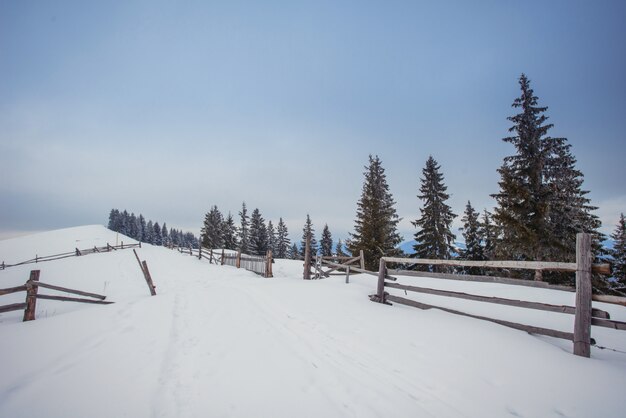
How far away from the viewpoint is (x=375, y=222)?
913 inches

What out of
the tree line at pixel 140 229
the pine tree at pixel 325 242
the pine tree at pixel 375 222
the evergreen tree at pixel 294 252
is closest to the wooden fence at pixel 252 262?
the pine tree at pixel 375 222

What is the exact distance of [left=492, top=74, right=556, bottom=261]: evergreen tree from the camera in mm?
14570

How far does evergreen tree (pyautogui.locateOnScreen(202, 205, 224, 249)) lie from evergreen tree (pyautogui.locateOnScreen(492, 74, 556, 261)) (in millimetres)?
48541

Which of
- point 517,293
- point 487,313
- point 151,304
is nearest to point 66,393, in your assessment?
point 151,304

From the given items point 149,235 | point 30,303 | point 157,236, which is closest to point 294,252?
point 30,303

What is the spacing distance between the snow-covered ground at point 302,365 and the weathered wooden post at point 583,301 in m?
0.22

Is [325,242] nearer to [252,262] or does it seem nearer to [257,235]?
[257,235]

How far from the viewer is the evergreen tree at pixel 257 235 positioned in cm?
4991

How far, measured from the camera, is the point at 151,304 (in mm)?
7781

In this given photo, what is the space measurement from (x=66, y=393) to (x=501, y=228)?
19666 millimetres

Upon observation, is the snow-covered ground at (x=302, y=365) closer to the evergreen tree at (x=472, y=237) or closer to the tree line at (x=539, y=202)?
the tree line at (x=539, y=202)

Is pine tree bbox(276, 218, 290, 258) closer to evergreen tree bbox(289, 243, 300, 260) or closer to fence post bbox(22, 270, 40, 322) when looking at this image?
evergreen tree bbox(289, 243, 300, 260)

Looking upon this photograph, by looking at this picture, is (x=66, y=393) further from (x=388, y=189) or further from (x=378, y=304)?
(x=388, y=189)

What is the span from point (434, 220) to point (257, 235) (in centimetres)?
3541
